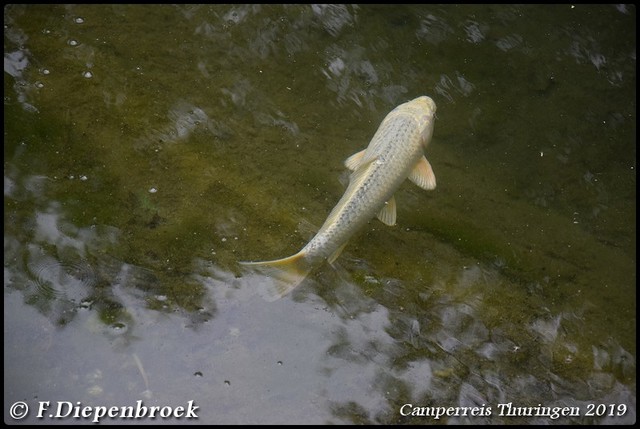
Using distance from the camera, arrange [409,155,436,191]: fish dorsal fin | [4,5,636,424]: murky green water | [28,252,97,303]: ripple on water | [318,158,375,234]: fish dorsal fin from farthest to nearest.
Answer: [409,155,436,191]: fish dorsal fin < [318,158,375,234]: fish dorsal fin < [28,252,97,303]: ripple on water < [4,5,636,424]: murky green water

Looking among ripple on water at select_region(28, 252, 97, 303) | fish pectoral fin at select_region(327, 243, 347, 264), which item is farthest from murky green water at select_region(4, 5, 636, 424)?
fish pectoral fin at select_region(327, 243, 347, 264)

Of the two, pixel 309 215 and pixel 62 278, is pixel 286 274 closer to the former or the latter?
pixel 309 215

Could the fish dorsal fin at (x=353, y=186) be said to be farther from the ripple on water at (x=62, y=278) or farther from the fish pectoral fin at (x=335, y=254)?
the ripple on water at (x=62, y=278)

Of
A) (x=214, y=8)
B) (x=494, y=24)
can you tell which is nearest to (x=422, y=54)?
(x=494, y=24)

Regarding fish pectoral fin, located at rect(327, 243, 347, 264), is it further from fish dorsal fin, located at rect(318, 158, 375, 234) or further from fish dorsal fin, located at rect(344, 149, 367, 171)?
fish dorsal fin, located at rect(344, 149, 367, 171)

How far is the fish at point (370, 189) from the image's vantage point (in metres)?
4.23

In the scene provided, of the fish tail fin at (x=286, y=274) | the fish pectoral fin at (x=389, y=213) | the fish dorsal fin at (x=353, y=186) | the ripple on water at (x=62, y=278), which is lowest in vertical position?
the ripple on water at (x=62, y=278)

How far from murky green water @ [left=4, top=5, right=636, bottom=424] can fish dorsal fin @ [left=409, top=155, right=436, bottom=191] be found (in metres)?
0.39

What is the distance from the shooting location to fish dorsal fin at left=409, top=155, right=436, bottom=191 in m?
4.68

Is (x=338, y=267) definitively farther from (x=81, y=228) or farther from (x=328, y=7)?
(x=328, y=7)

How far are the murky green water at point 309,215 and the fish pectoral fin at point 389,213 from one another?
26 centimetres

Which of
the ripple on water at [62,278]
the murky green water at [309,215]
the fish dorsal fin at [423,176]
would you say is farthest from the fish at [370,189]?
the ripple on water at [62,278]

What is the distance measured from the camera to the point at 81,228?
4.47 m

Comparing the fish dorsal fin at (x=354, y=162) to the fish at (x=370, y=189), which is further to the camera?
the fish dorsal fin at (x=354, y=162)
